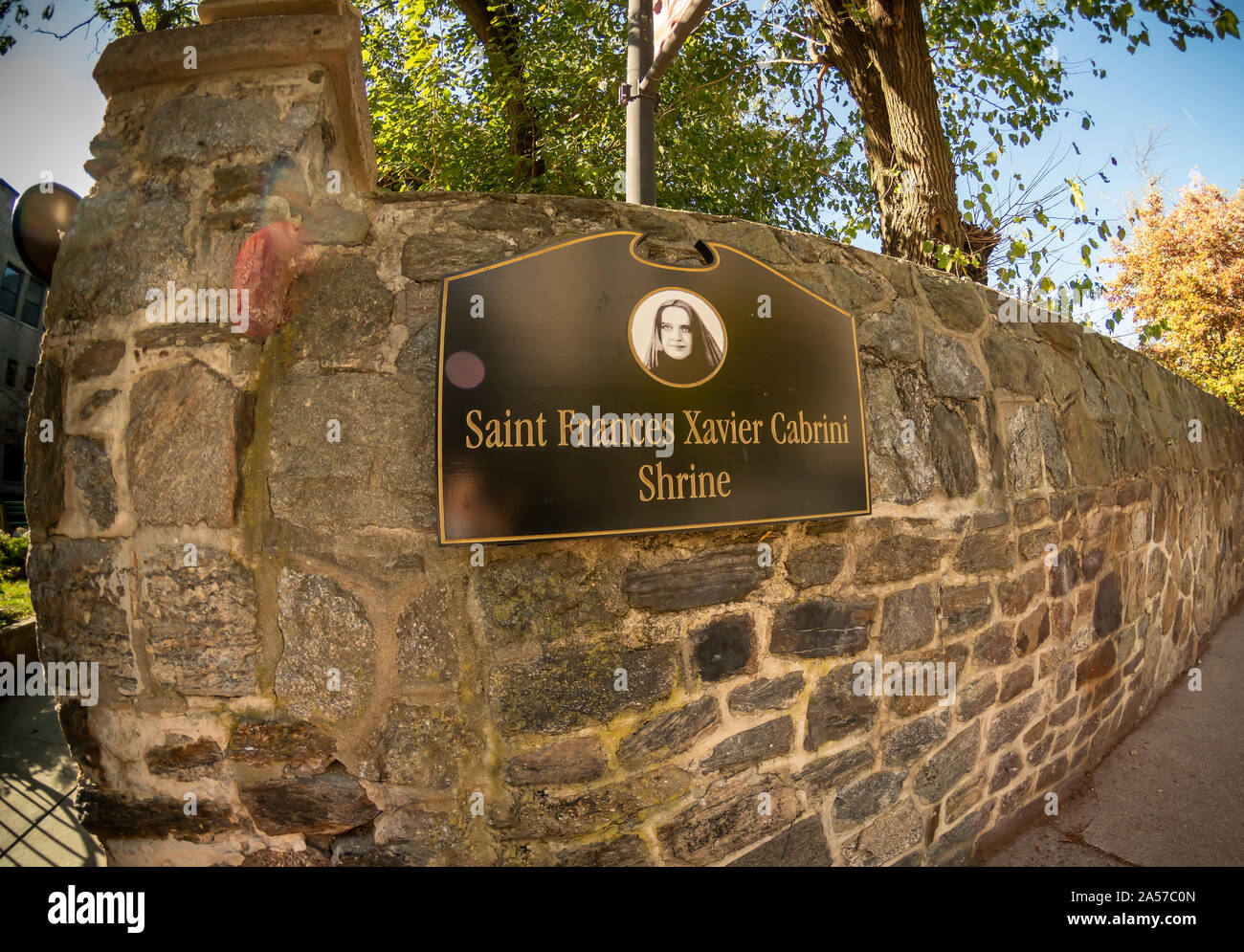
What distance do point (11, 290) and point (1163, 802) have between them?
82.1ft

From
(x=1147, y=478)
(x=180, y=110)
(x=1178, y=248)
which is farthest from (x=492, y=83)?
(x=1178, y=248)

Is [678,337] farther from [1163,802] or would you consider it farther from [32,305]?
[32,305]

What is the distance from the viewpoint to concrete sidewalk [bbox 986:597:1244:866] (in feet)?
8.33

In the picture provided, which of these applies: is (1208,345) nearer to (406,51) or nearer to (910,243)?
(910,243)

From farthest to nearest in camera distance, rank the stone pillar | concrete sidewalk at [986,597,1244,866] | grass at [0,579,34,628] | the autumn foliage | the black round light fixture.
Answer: the autumn foliage, grass at [0,579,34,628], concrete sidewalk at [986,597,1244,866], the black round light fixture, the stone pillar

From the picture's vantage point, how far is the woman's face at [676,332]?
5.58 ft

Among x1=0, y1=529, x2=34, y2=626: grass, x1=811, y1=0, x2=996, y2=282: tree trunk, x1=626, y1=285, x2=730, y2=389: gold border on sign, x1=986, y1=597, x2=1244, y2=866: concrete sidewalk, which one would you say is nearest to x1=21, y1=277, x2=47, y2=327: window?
x1=0, y1=529, x2=34, y2=626: grass

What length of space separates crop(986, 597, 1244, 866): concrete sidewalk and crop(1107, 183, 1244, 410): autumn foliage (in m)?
11.1

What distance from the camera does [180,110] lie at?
5.17 ft

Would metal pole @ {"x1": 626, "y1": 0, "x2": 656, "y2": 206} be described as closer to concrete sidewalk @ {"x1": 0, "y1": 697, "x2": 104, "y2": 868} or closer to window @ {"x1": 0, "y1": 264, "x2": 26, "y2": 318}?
concrete sidewalk @ {"x1": 0, "y1": 697, "x2": 104, "y2": 868}

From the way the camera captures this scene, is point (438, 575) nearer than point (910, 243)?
Yes

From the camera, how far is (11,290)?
17656 mm

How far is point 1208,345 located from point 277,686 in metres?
16.8

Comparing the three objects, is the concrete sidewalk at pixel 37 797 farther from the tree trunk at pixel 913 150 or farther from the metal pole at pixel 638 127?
the tree trunk at pixel 913 150
